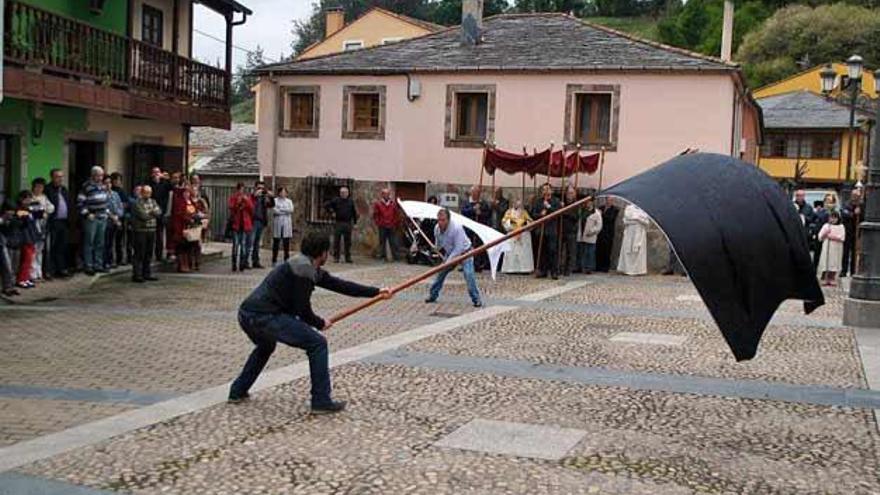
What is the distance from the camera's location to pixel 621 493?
20.5 ft

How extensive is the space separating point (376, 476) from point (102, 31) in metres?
14.6

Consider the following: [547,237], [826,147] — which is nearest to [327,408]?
[547,237]

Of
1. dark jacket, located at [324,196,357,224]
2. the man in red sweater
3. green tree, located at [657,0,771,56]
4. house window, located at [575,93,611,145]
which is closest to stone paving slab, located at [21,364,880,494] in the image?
dark jacket, located at [324,196,357,224]

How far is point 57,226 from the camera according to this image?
56.2ft

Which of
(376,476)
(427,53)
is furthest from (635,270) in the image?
(376,476)

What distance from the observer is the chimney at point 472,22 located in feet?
88.0

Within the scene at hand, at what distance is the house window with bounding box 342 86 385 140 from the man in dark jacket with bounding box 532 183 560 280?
21.6 feet

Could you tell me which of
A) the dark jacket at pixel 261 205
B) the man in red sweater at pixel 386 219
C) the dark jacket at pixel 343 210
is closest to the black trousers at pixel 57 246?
the dark jacket at pixel 261 205

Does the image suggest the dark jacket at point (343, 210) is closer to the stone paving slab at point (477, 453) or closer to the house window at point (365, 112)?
the house window at point (365, 112)

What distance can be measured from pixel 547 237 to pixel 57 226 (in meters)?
9.84

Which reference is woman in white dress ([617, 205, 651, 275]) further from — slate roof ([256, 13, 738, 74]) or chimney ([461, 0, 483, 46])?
chimney ([461, 0, 483, 46])

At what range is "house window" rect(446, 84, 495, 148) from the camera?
83.8ft

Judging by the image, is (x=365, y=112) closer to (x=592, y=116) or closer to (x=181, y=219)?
(x=592, y=116)

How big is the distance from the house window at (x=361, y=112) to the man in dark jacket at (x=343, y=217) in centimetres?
324
